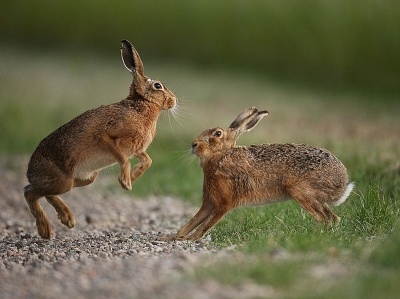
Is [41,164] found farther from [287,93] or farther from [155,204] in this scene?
[287,93]

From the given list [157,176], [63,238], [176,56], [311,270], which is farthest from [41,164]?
[176,56]

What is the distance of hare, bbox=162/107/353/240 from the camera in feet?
27.0

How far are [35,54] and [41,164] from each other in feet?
48.5

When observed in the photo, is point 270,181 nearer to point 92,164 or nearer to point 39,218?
point 92,164

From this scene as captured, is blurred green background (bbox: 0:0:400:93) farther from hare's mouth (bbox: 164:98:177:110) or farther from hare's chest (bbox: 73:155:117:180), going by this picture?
hare's chest (bbox: 73:155:117:180)

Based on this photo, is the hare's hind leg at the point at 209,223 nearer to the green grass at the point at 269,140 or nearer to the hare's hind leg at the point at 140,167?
the green grass at the point at 269,140

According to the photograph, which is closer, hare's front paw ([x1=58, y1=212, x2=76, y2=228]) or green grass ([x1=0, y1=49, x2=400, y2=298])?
green grass ([x1=0, y1=49, x2=400, y2=298])

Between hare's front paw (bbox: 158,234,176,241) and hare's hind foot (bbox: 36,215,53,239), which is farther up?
hare's front paw (bbox: 158,234,176,241)

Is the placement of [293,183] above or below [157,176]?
above

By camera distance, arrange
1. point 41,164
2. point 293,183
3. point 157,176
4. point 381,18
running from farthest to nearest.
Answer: point 381,18 < point 157,176 < point 41,164 < point 293,183

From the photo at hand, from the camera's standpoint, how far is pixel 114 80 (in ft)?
70.7

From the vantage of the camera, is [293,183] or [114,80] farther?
[114,80]

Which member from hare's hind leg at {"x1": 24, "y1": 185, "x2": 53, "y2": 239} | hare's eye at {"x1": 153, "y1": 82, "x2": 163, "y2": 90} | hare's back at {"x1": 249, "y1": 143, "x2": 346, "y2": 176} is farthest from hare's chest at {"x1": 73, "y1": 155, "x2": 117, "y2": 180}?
hare's back at {"x1": 249, "y1": 143, "x2": 346, "y2": 176}

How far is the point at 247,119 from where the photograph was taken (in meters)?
9.05
